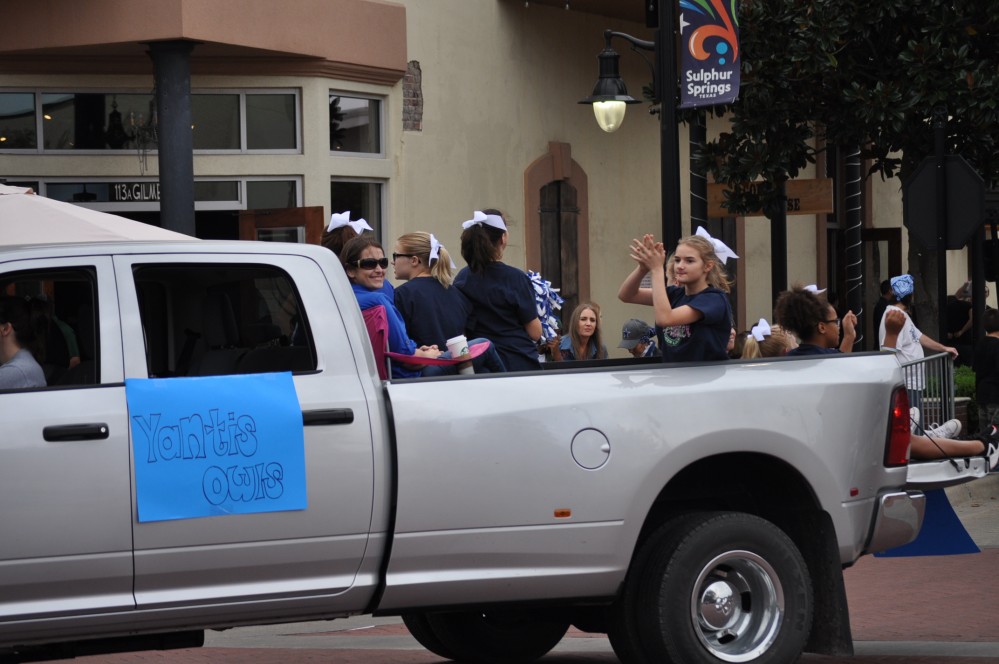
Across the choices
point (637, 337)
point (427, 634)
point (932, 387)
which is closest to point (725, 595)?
point (427, 634)

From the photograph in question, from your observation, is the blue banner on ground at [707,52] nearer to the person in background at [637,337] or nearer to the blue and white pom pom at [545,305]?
the blue and white pom pom at [545,305]

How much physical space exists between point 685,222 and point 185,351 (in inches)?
676

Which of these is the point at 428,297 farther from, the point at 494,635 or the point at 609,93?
the point at 609,93

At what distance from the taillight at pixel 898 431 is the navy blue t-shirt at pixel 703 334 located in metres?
0.73

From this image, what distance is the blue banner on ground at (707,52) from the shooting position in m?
11.2

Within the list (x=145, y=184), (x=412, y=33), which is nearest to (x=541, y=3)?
(x=412, y=33)

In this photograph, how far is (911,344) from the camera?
1477 centimetres

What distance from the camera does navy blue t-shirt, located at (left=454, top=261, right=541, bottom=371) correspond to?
8.17 meters

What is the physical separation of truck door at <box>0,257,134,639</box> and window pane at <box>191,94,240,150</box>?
1052 centimetres

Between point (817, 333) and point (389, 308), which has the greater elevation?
point (389, 308)

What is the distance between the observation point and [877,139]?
663 inches

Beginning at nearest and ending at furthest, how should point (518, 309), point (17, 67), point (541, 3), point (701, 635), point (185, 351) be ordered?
1. point (185, 351)
2. point (701, 635)
3. point (518, 309)
4. point (17, 67)
5. point (541, 3)

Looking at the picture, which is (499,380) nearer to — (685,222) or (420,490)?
(420,490)

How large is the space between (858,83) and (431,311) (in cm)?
975
